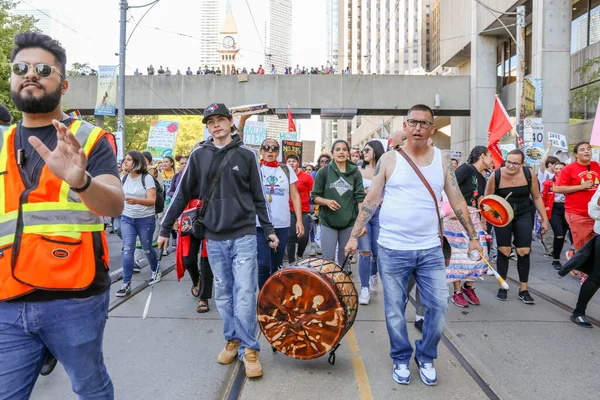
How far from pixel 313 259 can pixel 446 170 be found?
1277 millimetres

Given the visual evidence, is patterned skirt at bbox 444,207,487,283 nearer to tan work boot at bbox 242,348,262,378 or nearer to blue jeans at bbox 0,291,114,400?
tan work boot at bbox 242,348,262,378

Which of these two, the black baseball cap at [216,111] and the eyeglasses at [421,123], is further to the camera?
the black baseball cap at [216,111]

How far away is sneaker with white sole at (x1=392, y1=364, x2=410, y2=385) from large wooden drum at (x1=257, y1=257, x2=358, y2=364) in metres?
0.49

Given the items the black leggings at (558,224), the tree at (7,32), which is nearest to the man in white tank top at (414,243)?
the black leggings at (558,224)

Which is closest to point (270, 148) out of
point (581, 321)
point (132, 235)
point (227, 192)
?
point (227, 192)

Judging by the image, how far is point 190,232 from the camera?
5.03 metres

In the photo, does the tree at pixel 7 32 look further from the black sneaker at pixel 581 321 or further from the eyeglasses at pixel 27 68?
the black sneaker at pixel 581 321

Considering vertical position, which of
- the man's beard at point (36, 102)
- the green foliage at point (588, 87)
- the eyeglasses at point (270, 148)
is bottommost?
the man's beard at point (36, 102)

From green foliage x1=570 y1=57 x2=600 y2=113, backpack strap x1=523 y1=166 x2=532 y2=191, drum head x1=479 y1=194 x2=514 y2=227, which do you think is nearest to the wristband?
drum head x1=479 y1=194 x2=514 y2=227

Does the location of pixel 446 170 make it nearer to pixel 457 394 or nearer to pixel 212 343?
pixel 457 394

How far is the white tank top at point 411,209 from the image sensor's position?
343 cm

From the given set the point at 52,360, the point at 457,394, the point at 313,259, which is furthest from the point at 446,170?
the point at 52,360

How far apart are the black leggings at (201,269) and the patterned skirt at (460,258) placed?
2752mm

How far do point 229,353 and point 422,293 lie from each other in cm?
169
